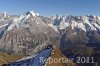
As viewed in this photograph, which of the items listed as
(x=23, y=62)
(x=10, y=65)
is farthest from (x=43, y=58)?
(x=10, y=65)

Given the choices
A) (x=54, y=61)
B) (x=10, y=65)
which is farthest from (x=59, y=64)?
(x=10, y=65)

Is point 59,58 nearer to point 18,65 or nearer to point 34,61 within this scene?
point 34,61

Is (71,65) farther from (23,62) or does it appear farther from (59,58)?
(23,62)

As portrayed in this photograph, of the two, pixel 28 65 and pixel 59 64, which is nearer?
pixel 59 64

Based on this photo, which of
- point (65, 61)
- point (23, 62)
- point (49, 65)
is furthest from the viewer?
point (23, 62)

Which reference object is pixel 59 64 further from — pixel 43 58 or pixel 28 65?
pixel 28 65

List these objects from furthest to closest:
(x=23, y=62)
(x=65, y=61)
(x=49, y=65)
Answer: (x=23, y=62) < (x=65, y=61) < (x=49, y=65)

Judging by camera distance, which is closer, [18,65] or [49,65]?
[49,65]

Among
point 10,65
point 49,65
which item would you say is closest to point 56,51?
point 49,65
